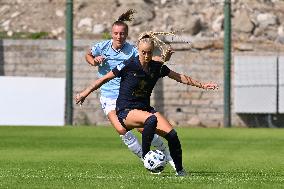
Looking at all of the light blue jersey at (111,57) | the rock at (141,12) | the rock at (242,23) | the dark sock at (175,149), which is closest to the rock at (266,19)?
the rock at (242,23)

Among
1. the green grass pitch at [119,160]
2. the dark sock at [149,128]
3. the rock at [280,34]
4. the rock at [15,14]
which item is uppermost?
the rock at [15,14]

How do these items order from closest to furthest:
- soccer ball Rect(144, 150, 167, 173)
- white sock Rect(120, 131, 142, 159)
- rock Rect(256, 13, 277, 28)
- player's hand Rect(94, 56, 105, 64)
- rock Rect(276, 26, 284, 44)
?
soccer ball Rect(144, 150, 167, 173) < white sock Rect(120, 131, 142, 159) < player's hand Rect(94, 56, 105, 64) < rock Rect(276, 26, 284, 44) < rock Rect(256, 13, 277, 28)

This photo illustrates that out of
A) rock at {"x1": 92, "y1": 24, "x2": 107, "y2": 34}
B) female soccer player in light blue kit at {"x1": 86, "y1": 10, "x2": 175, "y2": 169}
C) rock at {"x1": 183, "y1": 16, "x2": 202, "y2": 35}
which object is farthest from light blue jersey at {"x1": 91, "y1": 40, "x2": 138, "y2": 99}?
rock at {"x1": 92, "y1": 24, "x2": 107, "y2": 34}

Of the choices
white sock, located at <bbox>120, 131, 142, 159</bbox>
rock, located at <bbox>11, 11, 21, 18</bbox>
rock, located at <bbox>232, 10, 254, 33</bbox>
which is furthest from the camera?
rock, located at <bbox>11, 11, 21, 18</bbox>

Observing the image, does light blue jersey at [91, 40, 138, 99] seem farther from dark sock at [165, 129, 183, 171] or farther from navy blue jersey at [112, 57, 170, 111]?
dark sock at [165, 129, 183, 171]

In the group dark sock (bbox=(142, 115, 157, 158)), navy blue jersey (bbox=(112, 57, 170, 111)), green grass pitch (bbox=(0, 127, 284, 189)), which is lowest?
green grass pitch (bbox=(0, 127, 284, 189))

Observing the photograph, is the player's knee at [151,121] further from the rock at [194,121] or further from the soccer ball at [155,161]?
the rock at [194,121]

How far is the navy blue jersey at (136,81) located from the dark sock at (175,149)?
0.48 meters

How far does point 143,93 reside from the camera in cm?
1341

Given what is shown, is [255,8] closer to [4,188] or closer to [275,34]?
[275,34]

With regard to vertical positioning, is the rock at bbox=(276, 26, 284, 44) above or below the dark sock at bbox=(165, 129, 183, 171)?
above

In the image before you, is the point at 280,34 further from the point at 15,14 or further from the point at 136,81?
the point at 136,81

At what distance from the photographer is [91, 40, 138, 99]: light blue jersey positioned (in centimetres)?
1532

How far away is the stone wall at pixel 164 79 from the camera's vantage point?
35.3 m
